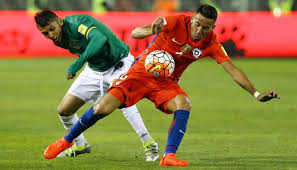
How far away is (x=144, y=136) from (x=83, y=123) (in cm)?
75

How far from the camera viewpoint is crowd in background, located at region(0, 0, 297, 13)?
24.1 metres

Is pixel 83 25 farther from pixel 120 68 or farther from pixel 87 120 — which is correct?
pixel 87 120

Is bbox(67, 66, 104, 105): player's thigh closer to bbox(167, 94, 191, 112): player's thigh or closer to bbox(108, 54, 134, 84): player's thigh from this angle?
bbox(108, 54, 134, 84): player's thigh

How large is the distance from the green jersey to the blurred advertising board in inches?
Result: 464

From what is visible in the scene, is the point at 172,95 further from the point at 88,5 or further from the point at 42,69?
the point at 88,5

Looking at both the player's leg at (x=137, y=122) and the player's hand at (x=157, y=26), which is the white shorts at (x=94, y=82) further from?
the player's hand at (x=157, y=26)

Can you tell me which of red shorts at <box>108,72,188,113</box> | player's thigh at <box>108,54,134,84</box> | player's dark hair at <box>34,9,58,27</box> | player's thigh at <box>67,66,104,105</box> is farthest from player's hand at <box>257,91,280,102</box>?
player's dark hair at <box>34,9,58,27</box>

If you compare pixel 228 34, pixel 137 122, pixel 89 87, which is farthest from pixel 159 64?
pixel 228 34

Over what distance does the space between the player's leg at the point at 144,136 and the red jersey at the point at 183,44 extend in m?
0.57

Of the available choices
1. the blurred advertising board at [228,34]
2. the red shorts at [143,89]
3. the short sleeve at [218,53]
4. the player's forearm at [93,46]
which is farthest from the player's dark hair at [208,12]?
the blurred advertising board at [228,34]

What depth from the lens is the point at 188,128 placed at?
363 inches

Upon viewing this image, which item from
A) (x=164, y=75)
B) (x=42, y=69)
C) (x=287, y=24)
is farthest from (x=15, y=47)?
(x=164, y=75)

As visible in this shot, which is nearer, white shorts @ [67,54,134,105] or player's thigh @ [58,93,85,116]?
player's thigh @ [58,93,85,116]

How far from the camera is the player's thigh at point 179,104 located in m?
6.53
